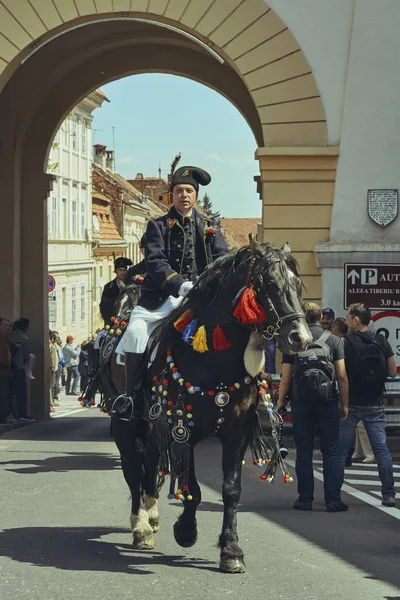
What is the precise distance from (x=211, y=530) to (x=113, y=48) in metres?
15.2

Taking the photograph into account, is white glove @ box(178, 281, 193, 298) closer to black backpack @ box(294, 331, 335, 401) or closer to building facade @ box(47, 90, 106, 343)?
black backpack @ box(294, 331, 335, 401)

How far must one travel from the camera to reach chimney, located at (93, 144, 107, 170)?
74.9 m

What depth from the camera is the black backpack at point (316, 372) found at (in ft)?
36.8

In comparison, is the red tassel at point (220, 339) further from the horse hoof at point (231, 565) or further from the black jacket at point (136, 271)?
the black jacket at point (136, 271)

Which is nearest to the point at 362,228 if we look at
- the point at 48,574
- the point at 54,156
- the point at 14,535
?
the point at 14,535

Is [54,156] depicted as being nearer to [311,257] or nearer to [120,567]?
[311,257]

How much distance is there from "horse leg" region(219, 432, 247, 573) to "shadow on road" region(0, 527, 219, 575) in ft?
0.60

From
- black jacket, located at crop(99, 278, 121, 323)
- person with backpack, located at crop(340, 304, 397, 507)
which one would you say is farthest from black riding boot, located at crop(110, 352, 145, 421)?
black jacket, located at crop(99, 278, 121, 323)

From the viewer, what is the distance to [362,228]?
57.9 feet

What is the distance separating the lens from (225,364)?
27.6 ft

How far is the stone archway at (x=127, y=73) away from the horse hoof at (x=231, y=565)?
9821mm

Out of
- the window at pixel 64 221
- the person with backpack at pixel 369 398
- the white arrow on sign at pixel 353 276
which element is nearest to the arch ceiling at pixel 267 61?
the white arrow on sign at pixel 353 276

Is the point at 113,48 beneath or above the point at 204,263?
above

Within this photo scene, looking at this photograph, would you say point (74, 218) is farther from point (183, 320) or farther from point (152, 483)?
point (183, 320)
